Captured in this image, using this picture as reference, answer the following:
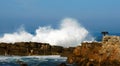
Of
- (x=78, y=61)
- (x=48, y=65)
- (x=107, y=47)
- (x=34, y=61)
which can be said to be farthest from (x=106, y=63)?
(x=34, y=61)

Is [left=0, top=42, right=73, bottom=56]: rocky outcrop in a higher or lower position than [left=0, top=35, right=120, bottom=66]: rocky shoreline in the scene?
higher

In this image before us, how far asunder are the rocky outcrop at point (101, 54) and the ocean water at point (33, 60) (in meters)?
3.21

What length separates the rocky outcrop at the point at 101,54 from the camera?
1809 inches

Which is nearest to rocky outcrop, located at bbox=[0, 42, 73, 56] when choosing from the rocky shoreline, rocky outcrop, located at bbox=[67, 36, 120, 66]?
the rocky shoreline

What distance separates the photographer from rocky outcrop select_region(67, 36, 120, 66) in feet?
151

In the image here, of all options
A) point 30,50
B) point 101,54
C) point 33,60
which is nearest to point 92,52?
point 101,54

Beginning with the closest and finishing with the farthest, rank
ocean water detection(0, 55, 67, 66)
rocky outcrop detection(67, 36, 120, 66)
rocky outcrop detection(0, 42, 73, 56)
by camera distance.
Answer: rocky outcrop detection(67, 36, 120, 66) → ocean water detection(0, 55, 67, 66) → rocky outcrop detection(0, 42, 73, 56)

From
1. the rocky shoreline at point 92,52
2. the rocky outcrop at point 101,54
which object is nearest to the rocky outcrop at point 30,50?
the rocky shoreline at point 92,52

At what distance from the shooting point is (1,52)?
64750mm

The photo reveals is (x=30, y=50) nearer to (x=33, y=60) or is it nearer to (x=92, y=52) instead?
(x=33, y=60)

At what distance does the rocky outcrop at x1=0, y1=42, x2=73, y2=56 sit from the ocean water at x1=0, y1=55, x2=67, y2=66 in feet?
6.72

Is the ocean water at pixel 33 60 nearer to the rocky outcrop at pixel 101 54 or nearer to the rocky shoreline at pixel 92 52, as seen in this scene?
the rocky shoreline at pixel 92 52

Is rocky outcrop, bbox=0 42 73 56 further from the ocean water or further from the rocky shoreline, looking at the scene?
the ocean water

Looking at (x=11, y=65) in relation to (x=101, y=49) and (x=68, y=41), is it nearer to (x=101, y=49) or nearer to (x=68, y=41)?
(x=101, y=49)
